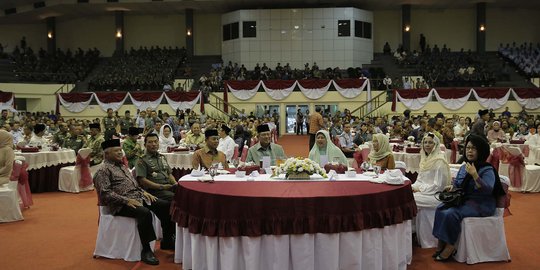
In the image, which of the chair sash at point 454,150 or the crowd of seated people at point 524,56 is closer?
the chair sash at point 454,150

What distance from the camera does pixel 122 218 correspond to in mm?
5688

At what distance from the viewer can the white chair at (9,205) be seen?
25.1 feet

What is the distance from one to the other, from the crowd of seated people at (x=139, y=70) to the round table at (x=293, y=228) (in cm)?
2246

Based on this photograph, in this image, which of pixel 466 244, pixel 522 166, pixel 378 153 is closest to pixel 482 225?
pixel 466 244

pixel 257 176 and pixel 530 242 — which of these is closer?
pixel 257 176

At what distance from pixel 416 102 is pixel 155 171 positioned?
61.4ft

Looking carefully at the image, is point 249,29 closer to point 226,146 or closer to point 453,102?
point 453,102

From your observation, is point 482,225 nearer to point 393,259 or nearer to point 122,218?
point 393,259

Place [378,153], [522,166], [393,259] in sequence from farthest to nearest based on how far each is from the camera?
1. [522,166]
2. [378,153]
3. [393,259]

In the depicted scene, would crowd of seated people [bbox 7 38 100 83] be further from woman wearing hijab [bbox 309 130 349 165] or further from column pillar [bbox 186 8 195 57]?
woman wearing hijab [bbox 309 130 349 165]

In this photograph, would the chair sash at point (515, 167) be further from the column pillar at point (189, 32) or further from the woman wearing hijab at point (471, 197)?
the column pillar at point (189, 32)

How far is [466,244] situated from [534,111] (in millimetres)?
20771

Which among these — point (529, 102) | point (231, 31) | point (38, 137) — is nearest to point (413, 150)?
point (38, 137)

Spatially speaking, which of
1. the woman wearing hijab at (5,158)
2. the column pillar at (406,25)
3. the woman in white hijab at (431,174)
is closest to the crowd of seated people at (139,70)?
the column pillar at (406,25)
